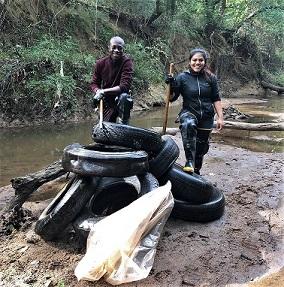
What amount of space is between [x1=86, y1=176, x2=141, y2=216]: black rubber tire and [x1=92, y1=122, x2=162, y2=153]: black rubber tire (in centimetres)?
51

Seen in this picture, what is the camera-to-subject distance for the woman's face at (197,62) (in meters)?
5.38

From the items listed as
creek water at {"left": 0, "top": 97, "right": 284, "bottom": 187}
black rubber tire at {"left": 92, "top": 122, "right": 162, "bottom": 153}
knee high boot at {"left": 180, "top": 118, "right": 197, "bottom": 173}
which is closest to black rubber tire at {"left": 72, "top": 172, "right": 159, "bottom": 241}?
black rubber tire at {"left": 92, "top": 122, "right": 162, "bottom": 153}

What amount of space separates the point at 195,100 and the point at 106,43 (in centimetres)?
1303

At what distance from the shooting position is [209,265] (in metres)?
3.84

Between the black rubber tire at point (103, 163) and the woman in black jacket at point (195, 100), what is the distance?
4.12 ft

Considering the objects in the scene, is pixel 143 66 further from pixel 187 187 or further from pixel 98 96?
pixel 187 187

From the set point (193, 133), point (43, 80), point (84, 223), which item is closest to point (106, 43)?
point (43, 80)

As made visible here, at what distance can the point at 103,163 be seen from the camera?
4.12 metres

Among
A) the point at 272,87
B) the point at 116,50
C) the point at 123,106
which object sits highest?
the point at 116,50

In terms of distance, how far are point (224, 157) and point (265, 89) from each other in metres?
23.3

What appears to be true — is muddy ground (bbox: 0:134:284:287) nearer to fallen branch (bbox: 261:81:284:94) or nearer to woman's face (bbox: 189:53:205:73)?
woman's face (bbox: 189:53:205:73)

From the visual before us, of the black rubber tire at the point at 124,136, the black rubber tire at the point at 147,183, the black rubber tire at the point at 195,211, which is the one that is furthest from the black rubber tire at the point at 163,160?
the black rubber tire at the point at 195,211

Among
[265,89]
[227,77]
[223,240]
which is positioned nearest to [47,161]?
[223,240]

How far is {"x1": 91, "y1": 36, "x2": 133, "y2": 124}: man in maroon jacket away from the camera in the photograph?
548 cm
